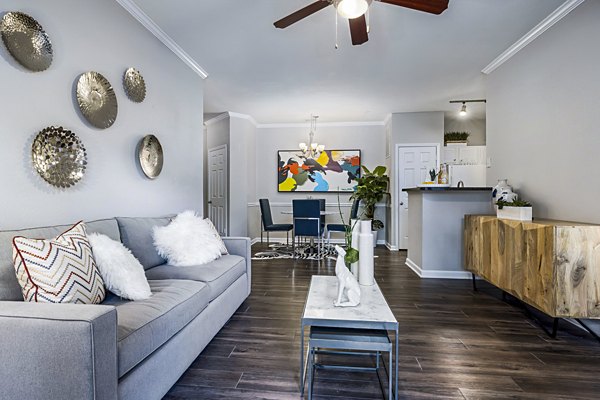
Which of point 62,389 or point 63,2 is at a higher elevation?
point 63,2

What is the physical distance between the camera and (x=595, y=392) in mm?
1656

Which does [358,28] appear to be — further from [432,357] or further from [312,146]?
[312,146]

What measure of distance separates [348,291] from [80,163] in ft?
6.49

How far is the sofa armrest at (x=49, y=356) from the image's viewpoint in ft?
3.25

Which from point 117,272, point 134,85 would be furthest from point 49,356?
point 134,85

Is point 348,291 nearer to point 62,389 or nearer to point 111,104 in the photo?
point 62,389

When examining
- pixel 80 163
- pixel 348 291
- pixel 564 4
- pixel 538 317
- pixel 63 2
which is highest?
pixel 564 4

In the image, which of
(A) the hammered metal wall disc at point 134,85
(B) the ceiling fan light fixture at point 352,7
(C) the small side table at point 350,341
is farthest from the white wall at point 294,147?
(C) the small side table at point 350,341

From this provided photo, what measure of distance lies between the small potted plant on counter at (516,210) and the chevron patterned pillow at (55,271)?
123 inches

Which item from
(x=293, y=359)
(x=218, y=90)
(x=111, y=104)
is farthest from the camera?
(x=218, y=90)

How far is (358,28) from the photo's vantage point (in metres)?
2.22

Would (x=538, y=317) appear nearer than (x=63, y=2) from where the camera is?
No

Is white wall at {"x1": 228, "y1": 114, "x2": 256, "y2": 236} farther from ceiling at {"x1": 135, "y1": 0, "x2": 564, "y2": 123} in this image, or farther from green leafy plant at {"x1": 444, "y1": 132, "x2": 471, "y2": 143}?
green leafy plant at {"x1": 444, "y1": 132, "x2": 471, "y2": 143}

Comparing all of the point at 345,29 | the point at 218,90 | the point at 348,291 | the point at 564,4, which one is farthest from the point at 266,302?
the point at 564,4
